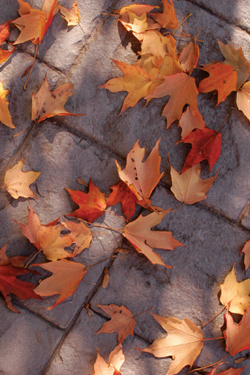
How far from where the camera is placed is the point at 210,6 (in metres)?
1.88

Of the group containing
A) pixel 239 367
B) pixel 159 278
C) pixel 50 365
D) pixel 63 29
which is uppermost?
pixel 63 29

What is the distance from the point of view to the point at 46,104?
165cm

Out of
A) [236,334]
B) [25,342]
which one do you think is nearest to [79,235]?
[25,342]

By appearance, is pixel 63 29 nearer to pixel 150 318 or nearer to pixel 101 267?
pixel 101 267

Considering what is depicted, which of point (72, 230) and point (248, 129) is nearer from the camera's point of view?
point (72, 230)

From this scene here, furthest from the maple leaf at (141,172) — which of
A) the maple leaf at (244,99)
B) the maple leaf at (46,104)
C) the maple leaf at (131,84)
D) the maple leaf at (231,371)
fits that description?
the maple leaf at (231,371)

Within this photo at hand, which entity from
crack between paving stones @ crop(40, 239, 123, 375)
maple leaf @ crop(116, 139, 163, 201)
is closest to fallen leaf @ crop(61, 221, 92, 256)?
crack between paving stones @ crop(40, 239, 123, 375)

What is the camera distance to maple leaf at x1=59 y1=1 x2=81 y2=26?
5.72 ft

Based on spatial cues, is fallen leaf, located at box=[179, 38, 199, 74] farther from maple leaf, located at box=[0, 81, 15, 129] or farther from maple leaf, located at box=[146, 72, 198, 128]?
maple leaf, located at box=[0, 81, 15, 129]

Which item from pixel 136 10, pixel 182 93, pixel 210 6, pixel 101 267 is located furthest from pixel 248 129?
pixel 101 267

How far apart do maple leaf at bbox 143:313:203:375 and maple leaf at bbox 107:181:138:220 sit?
56cm

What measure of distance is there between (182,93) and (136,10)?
527 mm

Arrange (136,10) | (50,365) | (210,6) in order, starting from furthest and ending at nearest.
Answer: (210,6) < (136,10) < (50,365)

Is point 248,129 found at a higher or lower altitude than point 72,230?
higher
